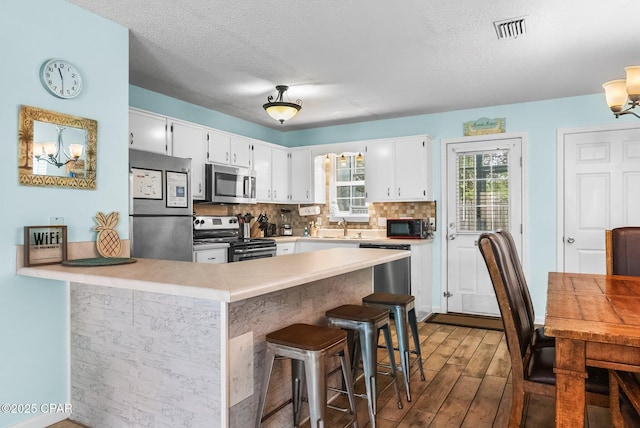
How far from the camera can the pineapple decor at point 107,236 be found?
260cm

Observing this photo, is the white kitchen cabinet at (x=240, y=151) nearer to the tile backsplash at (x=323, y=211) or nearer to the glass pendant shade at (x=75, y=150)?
the tile backsplash at (x=323, y=211)

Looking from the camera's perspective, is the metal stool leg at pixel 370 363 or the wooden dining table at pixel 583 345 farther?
the metal stool leg at pixel 370 363

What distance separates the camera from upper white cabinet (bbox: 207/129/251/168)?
15.0 ft

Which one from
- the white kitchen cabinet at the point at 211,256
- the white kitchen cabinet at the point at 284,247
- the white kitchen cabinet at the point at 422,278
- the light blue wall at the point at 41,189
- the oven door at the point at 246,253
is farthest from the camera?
the white kitchen cabinet at the point at 284,247

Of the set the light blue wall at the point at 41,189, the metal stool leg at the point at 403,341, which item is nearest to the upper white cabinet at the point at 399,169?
the metal stool leg at the point at 403,341

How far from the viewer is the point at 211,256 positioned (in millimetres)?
4203

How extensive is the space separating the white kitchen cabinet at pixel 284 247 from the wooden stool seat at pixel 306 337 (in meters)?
3.14

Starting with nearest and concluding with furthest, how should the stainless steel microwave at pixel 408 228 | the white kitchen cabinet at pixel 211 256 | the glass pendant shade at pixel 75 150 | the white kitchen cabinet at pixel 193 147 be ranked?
1. the glass pendant shade at pixel 75 150
2. the white kitchen cabinet at pixel 211 256
3. the white kitchen cabinet at pixel 193 147
4. the stainless steel microwave at pixel 408 228

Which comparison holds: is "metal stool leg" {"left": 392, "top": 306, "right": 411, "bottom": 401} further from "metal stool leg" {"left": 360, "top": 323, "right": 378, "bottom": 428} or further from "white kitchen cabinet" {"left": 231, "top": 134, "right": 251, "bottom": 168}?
"white kitchen cabinet" {"left": 231, "top": 134, "right": 251, "bottom": 168}

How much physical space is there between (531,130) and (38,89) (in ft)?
15.1

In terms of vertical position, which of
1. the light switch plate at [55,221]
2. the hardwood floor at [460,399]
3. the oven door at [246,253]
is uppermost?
the light switch plate at [55,221]

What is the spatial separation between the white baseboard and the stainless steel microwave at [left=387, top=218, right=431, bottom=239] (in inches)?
146

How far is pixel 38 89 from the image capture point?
2.34 m

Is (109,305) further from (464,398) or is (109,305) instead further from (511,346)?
(464,398)
